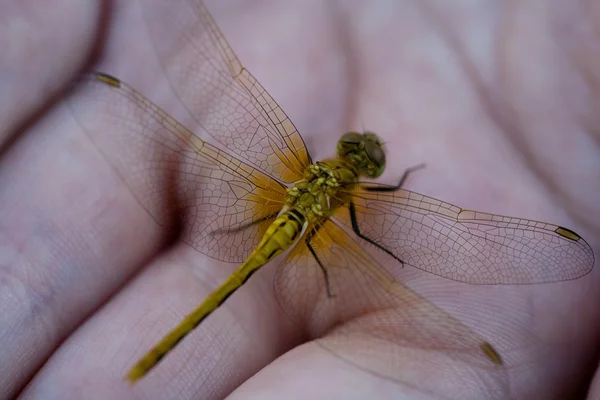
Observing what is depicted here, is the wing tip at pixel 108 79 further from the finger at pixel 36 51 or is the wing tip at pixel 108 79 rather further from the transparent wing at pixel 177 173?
the finger at pixel 36 51

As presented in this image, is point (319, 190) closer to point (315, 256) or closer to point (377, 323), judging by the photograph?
point (315, 256)

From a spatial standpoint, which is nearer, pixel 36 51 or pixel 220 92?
pixel 36 51

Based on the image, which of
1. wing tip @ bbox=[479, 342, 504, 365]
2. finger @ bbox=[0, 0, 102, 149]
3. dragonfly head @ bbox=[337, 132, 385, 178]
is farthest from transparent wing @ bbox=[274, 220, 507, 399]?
finger @ bbox=[0, 0, 102, 149]

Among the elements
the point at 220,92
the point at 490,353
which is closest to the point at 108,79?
the point at 220,92

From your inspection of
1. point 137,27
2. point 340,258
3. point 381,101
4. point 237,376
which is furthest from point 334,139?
point 237,376

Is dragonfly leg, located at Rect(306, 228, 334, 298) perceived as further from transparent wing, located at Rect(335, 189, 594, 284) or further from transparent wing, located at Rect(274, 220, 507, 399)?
transparent wing, located at Rect(335, 189, 594, 284)

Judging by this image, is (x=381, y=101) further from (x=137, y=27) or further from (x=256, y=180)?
(x=137, y=27)
